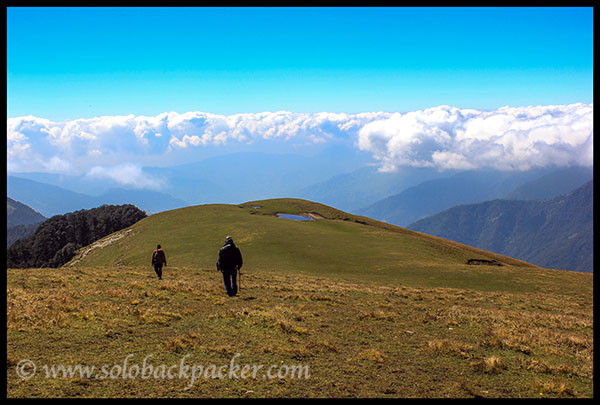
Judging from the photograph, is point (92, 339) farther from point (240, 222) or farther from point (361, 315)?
point (240, 222)

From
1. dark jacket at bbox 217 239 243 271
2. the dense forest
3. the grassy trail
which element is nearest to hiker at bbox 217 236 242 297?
dark jacket at bbox 217 239 243 271

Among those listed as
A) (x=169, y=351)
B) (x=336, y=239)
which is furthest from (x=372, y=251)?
(x=169, y=351)

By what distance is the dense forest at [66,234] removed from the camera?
9025 centimetres

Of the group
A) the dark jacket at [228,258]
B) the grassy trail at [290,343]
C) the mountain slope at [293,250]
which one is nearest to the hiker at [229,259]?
the dark jacket at [228,258]

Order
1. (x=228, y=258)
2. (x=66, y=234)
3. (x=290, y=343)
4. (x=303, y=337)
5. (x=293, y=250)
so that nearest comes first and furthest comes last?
1. (x=290, y=343)
2. (x=303, y=337)
3. (x=228, y=258)
4. (x=293, y=250)
5. (x=66, y=234)

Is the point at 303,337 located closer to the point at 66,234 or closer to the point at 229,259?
the point at 229,259

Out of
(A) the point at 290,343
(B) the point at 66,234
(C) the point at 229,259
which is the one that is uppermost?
(B) the point at 66,234

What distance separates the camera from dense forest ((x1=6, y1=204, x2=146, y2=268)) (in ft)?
296

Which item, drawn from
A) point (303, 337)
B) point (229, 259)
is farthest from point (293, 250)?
point (303, 337)

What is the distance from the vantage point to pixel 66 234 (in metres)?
94.9

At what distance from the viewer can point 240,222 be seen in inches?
2623

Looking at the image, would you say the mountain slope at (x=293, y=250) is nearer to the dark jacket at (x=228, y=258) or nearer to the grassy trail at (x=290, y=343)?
the dark jacket at (x=228, y=258)

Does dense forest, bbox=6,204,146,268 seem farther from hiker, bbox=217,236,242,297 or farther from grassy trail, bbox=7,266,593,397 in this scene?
hiker, bbox=217,236,242,297
